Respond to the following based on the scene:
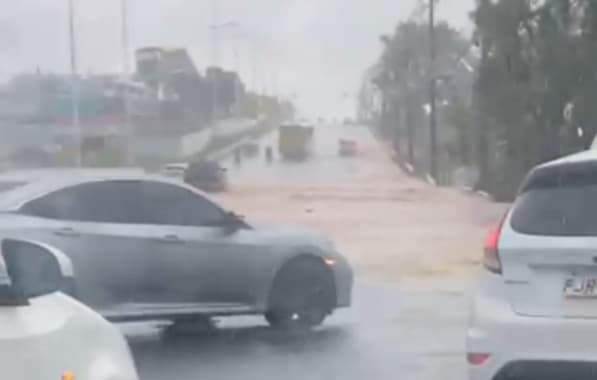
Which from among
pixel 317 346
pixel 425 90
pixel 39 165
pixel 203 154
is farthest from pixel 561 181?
pixel 425 90

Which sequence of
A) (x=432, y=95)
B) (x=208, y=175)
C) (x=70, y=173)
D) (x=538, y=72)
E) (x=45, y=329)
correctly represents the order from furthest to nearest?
(x=432, y=95)
(x=208, y=175)
(x=538, y=72)
(x=70, y=173)
(x=45, y=329)

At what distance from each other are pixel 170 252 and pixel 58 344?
26.1 ft

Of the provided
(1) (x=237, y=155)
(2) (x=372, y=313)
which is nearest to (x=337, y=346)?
(2) (x=372, y=313)

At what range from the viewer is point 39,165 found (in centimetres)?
3089

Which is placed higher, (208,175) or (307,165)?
(208,175)

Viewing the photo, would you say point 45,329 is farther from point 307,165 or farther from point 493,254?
point 307,165

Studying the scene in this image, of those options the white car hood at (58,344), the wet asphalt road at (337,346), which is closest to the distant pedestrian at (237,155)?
the wet asphalt road at (337,346)

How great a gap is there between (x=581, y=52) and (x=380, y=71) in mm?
30645

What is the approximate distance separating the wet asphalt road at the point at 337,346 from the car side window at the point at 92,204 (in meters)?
1.02

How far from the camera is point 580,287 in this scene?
7641 millimetres

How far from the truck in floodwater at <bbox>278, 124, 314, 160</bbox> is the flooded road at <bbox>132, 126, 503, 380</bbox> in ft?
60.7

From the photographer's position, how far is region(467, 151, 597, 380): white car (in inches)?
300

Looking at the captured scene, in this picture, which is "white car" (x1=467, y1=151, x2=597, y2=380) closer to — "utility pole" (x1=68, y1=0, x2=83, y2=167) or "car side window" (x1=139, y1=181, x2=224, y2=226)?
"car side window" (x1=139, y1=181, x2=224, y2=226)

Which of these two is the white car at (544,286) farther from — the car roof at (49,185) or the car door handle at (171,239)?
the car roof at (49,185)
